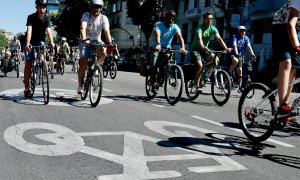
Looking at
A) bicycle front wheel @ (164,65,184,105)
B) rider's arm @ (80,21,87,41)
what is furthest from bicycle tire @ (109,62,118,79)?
rider's arm @ (80,21,87,41)

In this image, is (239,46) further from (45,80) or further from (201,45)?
(45,80)

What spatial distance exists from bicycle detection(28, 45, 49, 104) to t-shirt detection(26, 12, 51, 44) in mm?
229

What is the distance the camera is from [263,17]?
110 ft

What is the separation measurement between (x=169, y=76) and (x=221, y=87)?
3.73 feet

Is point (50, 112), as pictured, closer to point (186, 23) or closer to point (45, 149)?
point (45, 149)

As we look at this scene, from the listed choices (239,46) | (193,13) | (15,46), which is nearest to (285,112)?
(239,46)

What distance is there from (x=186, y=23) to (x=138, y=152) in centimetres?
4537

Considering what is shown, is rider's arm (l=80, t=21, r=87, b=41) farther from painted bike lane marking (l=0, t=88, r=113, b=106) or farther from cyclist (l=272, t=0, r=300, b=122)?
cyclist (l=272, t=0, r=300, b=122)

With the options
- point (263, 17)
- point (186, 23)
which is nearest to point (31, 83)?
point (263, 17)

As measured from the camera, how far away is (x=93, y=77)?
7355 mm

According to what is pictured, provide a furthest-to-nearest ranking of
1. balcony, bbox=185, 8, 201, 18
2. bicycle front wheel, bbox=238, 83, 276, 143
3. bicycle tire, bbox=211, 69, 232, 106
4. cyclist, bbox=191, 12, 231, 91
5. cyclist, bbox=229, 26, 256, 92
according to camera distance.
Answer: balcony, bbox=185, 8, 201, 18 → cyclist, bbox=229, 26, 256, 92 → cyclist, bbox=191, 12, 231, 91 → bicycle tire, bbox=211, 69, 232, 106 → bicycle front wheel, bbox=238, 83, 276, 143

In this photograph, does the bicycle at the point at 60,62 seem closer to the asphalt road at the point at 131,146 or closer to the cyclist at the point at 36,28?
the cyclist at the point at 36,28

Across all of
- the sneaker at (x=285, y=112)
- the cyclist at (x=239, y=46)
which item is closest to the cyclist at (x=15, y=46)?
the cyclist at (x=239, y=46)

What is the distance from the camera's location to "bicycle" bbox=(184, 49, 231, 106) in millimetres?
8302
